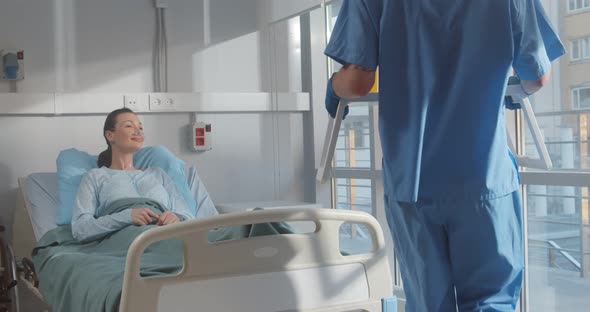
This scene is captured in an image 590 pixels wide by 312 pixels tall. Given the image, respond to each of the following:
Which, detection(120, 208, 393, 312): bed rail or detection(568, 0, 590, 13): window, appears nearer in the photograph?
detection(120, 208, 393, 312): bed rail

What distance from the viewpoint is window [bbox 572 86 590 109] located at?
147 inches

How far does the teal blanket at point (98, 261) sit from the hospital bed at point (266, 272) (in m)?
0.11

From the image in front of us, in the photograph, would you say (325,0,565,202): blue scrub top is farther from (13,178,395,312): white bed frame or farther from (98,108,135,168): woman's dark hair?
(98,108,135,168): woman's dark hair

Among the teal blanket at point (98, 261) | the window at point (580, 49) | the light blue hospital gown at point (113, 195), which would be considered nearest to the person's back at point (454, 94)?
the teal blanket at point (98, 261)

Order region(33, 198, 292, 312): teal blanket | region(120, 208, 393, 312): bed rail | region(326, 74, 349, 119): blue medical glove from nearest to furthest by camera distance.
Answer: region(326, 74, 349, 119): blue medical glove, region(120, 208, 393, 312): bed rail, region(33, 198, 292, 312): teal blanket

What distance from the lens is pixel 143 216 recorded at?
3.11 m

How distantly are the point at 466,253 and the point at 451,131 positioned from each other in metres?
0.27

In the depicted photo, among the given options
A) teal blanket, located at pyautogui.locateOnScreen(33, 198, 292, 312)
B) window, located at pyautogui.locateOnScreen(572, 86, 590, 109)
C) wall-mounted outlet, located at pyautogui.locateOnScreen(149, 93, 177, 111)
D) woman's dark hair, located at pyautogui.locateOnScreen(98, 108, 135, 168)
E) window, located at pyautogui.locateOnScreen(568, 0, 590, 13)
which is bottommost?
teal blanket, located at pyautogui.locateOnScreen(33, 198, 292, 312)

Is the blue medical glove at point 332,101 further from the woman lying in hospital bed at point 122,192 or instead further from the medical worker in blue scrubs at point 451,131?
the woman lying in hospital bed at point 122,192

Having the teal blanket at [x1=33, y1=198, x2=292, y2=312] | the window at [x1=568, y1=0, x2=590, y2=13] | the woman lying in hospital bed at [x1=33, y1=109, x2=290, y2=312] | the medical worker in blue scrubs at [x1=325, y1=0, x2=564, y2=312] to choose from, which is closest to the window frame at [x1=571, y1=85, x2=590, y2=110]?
the window at [x1=568, y1=0, x2=590, y2=13]

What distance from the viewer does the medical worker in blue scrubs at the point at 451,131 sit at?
1.53 metres

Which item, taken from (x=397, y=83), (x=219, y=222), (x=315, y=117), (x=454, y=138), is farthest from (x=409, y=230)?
(x=315, y=117)

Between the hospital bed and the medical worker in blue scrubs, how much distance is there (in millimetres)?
457

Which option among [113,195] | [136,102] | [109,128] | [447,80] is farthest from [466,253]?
[136,102]
